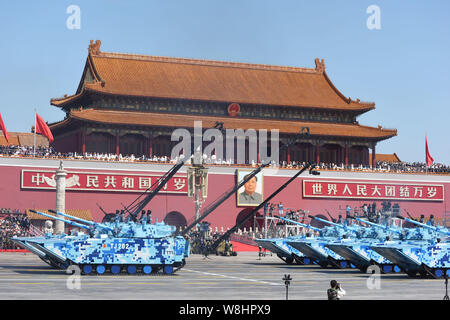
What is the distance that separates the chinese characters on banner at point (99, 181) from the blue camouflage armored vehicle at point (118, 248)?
23.5 m

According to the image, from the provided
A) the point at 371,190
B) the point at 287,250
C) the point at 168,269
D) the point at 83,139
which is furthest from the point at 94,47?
the point at 168,269

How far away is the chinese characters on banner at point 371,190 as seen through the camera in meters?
63.4

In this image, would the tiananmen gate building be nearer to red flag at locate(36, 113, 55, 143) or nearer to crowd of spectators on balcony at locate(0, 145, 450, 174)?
crowd of spectators on balcony at locate(0, 145, 450, 174)

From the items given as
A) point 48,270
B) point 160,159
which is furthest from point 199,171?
point 48,270

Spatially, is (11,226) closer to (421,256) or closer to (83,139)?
(83,139)

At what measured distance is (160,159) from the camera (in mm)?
60250

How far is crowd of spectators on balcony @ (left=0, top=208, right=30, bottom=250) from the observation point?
48938 mm

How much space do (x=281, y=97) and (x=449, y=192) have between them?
1634 cm

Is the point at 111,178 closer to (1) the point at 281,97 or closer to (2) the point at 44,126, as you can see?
(2) the point at 44,126

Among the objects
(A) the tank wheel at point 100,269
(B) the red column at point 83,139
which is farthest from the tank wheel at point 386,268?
(B) the red column at point 83,139

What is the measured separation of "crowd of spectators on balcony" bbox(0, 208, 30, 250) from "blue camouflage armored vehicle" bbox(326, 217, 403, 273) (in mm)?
21506

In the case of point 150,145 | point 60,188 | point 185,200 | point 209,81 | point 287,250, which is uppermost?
point 209,81

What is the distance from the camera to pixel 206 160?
62.1m

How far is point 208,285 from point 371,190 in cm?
3993
